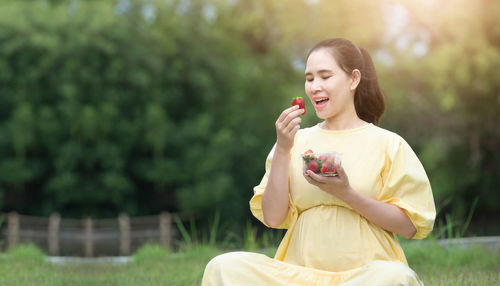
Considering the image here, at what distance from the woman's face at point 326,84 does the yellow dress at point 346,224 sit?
A: 0.49ft

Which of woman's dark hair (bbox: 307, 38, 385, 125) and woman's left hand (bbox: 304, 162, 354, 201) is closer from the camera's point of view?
woman's left hand (bbox: 304, 162, 354, 201)

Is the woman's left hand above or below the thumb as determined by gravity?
below

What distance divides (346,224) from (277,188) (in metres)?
0.36

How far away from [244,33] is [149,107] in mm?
8164

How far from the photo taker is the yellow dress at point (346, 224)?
2.55m

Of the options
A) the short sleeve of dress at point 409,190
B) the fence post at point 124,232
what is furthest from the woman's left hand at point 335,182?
the fence post at point 124,232

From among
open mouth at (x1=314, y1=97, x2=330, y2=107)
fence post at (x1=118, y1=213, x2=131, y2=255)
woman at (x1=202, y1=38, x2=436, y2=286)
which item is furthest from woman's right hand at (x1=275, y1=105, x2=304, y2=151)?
fence post at (x1=118, y1=213, x2=131, y2=255)

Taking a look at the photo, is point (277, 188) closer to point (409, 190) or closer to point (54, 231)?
point (409, 190)

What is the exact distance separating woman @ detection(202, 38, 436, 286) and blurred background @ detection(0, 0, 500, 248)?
10209mm

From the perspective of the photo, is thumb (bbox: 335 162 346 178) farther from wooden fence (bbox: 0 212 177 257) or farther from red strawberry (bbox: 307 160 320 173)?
wooden fence (bbox: 0 212 177 257)

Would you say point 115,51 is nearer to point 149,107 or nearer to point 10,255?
point 149,107

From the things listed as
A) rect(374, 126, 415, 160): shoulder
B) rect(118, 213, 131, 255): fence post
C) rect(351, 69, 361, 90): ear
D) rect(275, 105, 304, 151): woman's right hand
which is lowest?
rect(118, 213, 131, 255): fence post

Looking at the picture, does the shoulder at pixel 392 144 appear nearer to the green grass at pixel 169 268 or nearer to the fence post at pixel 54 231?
the green grass at pixel 169 268

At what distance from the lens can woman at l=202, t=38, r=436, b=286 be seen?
99.9 inches
